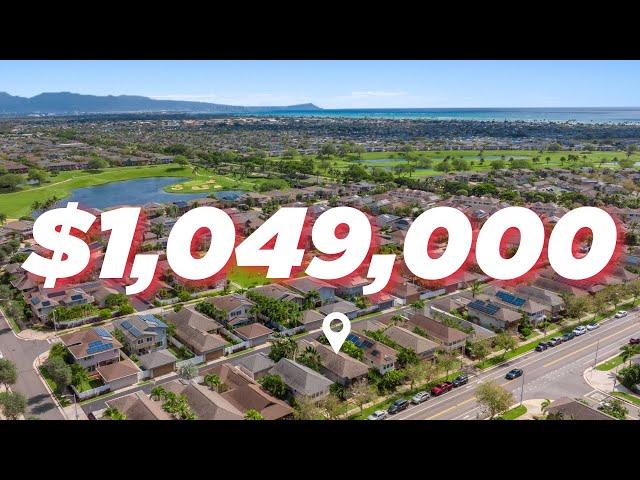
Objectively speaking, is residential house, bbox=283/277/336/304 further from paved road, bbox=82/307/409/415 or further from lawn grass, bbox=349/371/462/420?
lawn grass, bbox=349/371/462/420

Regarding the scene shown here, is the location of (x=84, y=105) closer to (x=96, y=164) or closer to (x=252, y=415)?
(x=96, y=164)

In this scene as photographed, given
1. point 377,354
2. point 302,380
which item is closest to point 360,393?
point 302,380

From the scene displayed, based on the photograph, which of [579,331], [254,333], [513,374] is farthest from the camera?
[579,331]

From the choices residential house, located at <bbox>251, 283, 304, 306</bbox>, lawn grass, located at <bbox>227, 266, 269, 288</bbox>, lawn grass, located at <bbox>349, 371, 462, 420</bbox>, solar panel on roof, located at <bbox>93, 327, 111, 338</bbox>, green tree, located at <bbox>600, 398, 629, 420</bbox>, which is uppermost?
residential house, located at <bbox>251, 283, 304, 306</bbox>

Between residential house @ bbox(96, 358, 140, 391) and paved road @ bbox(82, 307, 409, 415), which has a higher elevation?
residential house @ bbox(96, 358, 140, 391)

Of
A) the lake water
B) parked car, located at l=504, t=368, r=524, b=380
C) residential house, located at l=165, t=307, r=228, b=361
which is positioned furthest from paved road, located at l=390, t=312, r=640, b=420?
the lake water
